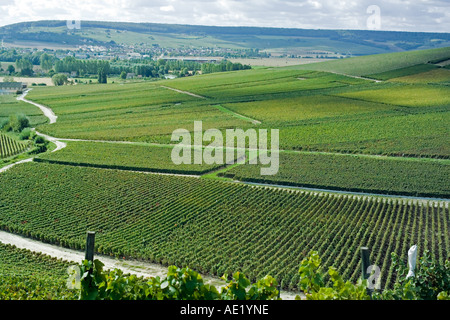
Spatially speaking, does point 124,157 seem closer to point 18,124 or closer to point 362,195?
point 362,195

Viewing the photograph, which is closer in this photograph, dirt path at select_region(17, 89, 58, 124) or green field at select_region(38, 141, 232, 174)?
green field at select_region(38, 141, 232, 174)

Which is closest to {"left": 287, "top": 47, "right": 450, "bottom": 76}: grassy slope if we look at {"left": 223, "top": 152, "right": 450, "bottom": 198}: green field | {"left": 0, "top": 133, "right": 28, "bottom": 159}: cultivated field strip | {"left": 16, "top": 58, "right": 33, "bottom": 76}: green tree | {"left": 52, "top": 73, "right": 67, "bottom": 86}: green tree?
{"left": 52, "top": 73, "right": 67, "bottom": 86}: green tree

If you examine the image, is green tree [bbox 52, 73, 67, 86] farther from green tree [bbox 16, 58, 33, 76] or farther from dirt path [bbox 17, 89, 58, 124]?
green tree [bbox 16, 58, 33, 76]

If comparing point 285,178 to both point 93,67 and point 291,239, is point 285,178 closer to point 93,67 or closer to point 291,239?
point 291,239

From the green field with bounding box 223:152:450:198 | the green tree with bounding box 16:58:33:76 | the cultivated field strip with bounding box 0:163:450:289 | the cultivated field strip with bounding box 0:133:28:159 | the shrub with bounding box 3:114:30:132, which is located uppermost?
the green tree with bounding box 16:58:33:76

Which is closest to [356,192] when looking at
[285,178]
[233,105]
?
[285,178]

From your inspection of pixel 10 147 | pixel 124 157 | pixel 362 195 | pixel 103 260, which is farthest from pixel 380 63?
pixel 103 260

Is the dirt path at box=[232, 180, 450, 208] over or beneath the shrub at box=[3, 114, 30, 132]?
beneath

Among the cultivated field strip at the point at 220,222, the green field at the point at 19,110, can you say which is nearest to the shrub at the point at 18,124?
the green field at the point at 19,110
